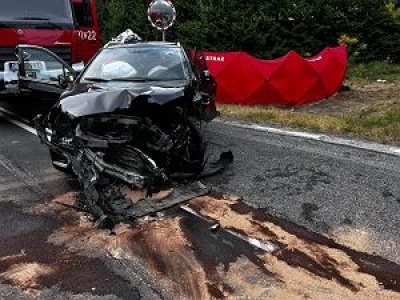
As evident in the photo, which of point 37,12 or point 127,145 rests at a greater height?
point 37,12

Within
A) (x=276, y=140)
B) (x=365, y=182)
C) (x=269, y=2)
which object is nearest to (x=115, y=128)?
(x=365, y=182)

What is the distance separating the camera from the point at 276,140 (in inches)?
310

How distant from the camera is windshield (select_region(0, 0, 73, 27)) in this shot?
9.66 metres

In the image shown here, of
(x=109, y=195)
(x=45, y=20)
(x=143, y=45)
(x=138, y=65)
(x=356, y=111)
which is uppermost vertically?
(x=45, y=20)

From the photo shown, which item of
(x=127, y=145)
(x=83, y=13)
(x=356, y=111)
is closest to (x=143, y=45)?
(x=127, y=145)

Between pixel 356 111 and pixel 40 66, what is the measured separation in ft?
21.3

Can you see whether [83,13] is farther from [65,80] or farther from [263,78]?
[263,78]

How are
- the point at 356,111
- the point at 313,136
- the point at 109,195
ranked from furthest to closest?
the point at 356,111 < the point at 313,136 < the point at 109,195

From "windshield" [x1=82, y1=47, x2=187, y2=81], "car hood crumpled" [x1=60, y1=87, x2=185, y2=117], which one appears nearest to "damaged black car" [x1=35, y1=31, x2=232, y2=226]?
"car hood crumpled" [x1=60, y1=87, x2=185, y2=117]

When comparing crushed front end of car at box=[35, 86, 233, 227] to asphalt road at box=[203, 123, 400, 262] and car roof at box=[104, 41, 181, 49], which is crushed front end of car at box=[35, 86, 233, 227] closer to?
asphalt road at box=[203, 123, 400, 262]

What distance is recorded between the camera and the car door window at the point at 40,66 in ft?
27.9

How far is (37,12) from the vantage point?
387 inches

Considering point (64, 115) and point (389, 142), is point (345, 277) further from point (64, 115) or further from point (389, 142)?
point (389, 142)

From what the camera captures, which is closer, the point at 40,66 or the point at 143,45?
the point at 143,45
